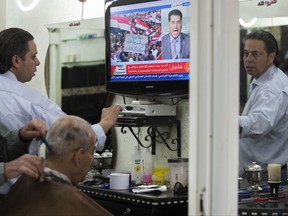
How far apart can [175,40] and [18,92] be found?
3.23 feet

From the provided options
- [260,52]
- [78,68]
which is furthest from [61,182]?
[78,68]

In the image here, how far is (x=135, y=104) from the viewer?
358cm

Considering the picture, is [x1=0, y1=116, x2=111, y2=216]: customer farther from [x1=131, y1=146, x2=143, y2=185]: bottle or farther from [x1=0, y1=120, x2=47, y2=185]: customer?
[x1=131, y1=146, x2=143, y2=185]: bottle

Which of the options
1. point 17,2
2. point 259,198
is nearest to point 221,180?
point 259,198

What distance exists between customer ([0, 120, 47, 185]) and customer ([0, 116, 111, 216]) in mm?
65

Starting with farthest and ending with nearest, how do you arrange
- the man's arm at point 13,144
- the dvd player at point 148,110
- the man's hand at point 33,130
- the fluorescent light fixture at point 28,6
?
the fluorescent light fixture at point 28,6
the dvd player at point 148,110
the man's arm at point 13,144
the man's hand at point 33,130

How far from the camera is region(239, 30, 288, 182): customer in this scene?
3236mm

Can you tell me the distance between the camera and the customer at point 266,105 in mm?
3236

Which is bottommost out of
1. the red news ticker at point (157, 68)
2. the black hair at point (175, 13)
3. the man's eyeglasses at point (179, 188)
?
the man's eyeglasses at point (179, 188)

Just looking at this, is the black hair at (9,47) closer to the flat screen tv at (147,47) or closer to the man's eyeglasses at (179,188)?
the flat screen tv at (147,47)

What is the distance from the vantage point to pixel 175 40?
3.46 meters

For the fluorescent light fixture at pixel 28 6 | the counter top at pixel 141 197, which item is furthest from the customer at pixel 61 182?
the fluorescent light fixture at pixel 28 6

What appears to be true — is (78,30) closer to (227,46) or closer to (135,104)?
(135,104)

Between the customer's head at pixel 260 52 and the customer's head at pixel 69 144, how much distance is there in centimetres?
119
